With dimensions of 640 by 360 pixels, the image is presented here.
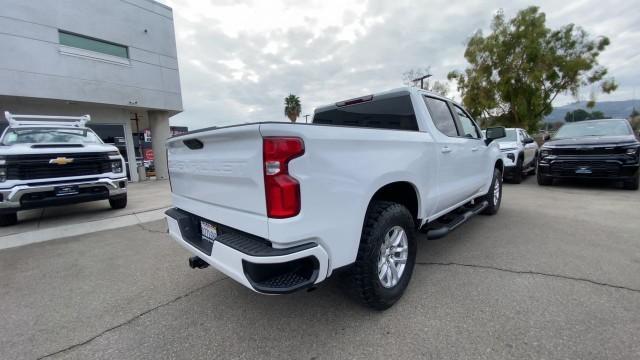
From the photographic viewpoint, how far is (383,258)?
2.33 meters

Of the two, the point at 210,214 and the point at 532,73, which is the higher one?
the point at 532,73

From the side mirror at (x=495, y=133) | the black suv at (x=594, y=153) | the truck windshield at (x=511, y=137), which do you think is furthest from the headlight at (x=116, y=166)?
the black suv at (x=594, y=153)

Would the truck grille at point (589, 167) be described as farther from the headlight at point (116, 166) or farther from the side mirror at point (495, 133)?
the headlight at point (116, 166)

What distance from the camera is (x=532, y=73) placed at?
1870 cm

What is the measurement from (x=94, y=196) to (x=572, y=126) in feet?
39.0

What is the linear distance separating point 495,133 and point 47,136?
8340 mm

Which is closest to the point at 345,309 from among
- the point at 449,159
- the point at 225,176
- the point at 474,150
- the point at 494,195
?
the point at 225,176

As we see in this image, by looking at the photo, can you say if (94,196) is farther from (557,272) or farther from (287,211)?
(557,272)

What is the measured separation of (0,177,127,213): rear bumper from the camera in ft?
15.2

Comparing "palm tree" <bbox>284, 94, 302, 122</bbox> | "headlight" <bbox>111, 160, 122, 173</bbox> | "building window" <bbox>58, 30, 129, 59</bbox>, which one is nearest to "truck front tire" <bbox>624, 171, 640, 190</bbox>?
"headlight" <bbox>111, 160, 122, 173</bbox>

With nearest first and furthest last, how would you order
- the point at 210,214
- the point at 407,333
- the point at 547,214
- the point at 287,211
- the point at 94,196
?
the point at 287,211
the point at 407,333
the point at 210,214
the point at 547,214
the point at 94,196

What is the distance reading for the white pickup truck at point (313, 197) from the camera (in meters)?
1.66

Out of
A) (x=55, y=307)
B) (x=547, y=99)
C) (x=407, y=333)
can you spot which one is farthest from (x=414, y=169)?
(x=547, y=99)

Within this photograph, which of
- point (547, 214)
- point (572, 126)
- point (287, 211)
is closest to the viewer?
point (287, 211)
